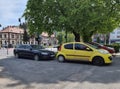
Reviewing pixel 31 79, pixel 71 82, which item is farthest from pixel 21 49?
pixel 71 82

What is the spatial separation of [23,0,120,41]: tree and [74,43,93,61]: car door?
562 cm

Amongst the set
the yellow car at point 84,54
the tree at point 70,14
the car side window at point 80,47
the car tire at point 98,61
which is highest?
the tree at point 70,14

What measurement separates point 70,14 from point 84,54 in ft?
23.4

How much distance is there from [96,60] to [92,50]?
2.45 feet

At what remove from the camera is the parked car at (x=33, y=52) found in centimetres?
1919

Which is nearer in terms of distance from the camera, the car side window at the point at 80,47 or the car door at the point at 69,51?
the car side window at the point at 80,47

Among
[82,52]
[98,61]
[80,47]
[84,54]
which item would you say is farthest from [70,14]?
[98,61]

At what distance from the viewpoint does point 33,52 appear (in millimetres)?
19594

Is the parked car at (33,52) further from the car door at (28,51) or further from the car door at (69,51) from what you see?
the car door at (69,51)

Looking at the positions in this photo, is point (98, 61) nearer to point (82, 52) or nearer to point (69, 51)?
point (82, 52)

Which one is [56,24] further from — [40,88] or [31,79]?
[40,88]

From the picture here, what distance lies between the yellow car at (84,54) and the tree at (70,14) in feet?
17.9

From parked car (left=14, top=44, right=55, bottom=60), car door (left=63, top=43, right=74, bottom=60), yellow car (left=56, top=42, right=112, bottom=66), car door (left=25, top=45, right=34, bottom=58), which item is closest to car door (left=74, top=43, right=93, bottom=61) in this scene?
yellow car (left=56, top=42, right=112, bottom=66)

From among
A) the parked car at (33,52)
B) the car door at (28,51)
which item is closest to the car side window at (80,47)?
the parked car at (33,52)
